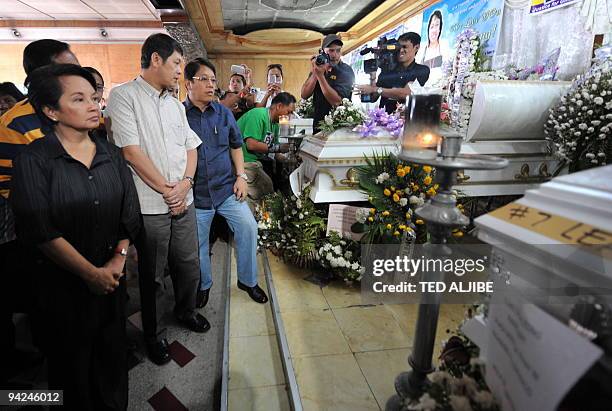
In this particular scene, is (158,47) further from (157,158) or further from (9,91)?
(9,91)

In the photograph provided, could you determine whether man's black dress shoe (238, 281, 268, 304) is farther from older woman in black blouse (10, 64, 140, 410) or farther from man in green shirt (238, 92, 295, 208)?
man in green shirt (238, 92, 295, 208)

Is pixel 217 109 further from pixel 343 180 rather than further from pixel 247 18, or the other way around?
pixel 247 18

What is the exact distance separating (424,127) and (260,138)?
2.77 metres

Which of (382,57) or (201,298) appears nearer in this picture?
(201,298)

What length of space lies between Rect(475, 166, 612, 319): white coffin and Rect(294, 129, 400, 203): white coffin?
1750 mm

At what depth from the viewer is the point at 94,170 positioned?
146 cm

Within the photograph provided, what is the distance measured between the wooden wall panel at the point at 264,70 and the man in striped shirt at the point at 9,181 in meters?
10.5

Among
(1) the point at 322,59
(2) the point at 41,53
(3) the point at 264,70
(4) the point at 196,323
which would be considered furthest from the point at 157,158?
(3) the point at 264,70

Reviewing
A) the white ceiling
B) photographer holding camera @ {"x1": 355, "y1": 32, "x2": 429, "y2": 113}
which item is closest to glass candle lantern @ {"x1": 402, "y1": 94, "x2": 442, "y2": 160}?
photographer holding camera @ {"x1": 355, "y1": 32, "x2": 429, "y2": 113}

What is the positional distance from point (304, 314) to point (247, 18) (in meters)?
7.84

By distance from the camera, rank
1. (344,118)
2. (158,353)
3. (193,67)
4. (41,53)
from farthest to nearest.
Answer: (344,118) < (193,67) < (158,353) < (41,53)

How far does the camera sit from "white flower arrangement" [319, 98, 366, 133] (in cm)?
275

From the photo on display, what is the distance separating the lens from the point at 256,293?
2.61m

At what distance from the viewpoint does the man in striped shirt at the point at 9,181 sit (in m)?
1.54
